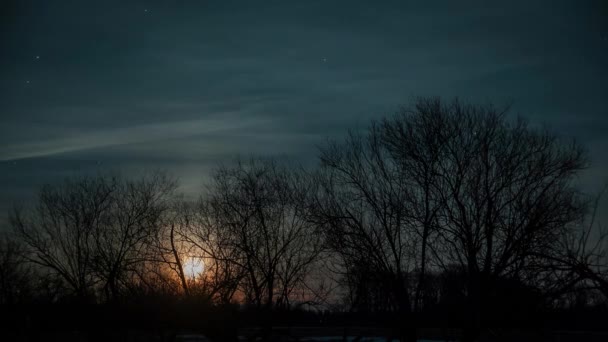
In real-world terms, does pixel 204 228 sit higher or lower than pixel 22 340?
higher

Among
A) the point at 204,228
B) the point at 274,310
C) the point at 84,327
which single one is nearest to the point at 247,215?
the point at 204,228

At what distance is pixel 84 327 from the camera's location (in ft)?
79.0

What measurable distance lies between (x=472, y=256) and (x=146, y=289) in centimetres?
1097

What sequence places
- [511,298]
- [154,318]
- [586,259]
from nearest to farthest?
[586,259] → [511,298] → [154,318]

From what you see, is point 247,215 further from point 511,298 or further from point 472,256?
point 511,298

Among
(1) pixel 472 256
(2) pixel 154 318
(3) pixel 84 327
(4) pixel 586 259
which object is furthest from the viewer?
(3) pixel 84 327

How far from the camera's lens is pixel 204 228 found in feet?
70.8

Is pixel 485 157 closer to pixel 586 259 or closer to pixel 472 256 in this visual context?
pixel 472 256

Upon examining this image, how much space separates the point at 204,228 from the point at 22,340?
6976 millimetres

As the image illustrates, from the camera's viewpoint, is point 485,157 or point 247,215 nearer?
point 485,157

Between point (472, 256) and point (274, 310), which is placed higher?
point (472, 256)

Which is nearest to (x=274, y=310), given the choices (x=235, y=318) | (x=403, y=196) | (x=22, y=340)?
(x=235, y=318)

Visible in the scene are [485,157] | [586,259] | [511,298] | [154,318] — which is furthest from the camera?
[154,318]

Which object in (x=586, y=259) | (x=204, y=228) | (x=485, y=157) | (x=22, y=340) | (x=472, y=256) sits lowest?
(x=22, y=340)
